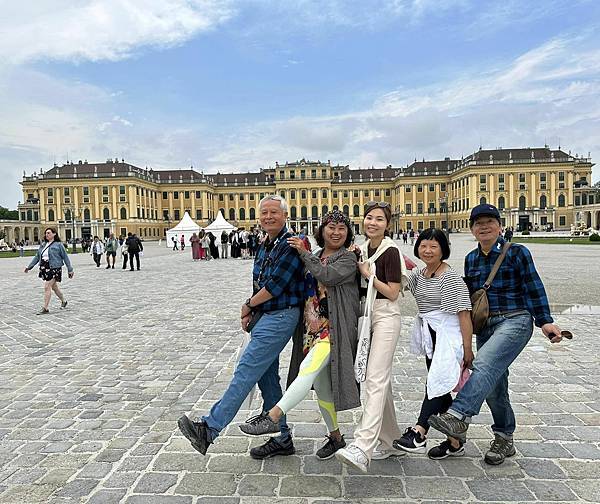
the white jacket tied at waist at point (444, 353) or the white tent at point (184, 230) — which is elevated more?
the white tent at point (184, 230)

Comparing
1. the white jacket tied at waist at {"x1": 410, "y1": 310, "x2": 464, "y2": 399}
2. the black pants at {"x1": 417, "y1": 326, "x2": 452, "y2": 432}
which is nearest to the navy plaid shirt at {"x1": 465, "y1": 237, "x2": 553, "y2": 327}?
the white jacket tied at waist at {"x1": 410, "y1": 310, "x2": 464, "y2": 399}

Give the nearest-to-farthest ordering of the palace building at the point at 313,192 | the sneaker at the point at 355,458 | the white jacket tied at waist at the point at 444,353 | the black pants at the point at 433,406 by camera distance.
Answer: the sneaker at the point at 355,458, the white jacket tied at waist at the point at 444,353, the black pants at the point at 433,406, the palace building at the point at 313,192

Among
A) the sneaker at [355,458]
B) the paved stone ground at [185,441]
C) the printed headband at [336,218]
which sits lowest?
the paved stone ground at [185,441]

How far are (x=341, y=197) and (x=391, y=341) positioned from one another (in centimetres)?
10235

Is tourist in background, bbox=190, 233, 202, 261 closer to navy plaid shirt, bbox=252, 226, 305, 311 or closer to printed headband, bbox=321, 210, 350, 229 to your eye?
navy plaid shirt, bbox=252, 226, 305, 311

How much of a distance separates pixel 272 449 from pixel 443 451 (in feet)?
3.83

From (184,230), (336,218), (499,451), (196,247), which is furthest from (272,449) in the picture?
(184,230)

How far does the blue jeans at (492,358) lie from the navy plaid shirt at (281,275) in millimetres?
1165

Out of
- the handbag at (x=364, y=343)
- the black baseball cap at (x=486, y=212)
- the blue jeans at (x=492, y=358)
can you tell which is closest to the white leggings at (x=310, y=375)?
the handbag at (x=364, y=343)

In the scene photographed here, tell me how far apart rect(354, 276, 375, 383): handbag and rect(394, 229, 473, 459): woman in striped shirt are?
41cm

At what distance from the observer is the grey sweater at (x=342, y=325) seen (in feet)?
10.1

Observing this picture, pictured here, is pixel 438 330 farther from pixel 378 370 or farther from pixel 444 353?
pixel 378 370

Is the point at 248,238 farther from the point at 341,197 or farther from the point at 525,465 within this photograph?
the point at 341,197

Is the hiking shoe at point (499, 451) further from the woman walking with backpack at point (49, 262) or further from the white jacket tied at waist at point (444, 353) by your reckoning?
the woman walking with backpack at point (49, 262)
